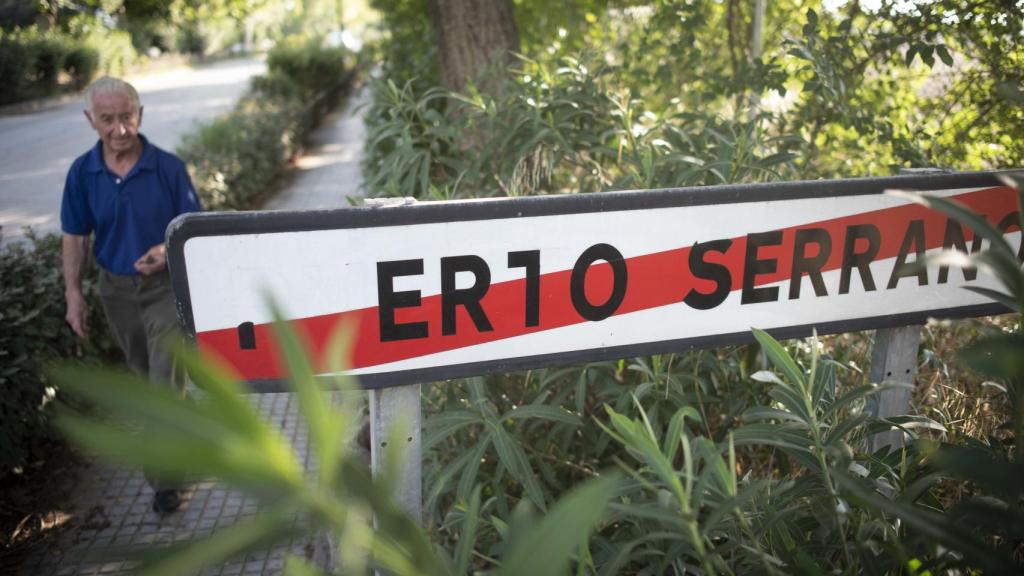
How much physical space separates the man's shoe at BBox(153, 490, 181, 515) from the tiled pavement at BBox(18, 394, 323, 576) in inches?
1.1

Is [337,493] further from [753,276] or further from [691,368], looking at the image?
[691,368]

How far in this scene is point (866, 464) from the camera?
1596 millimetres

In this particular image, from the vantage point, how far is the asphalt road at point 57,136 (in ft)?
31.7

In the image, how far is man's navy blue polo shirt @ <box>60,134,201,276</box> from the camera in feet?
10.6

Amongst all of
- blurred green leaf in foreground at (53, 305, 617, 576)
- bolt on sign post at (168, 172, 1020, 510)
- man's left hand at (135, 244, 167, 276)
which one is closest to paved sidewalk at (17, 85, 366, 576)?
man's left hand at (135, 244, 167, 276)

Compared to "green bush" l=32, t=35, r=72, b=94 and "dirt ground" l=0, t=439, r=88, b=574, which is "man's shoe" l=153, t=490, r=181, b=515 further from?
"green bush" l=32, t=35, r=72, b=94

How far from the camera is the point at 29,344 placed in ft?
11.2

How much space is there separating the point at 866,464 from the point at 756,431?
0.34 meters

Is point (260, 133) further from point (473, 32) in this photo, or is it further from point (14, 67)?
point (14, 67)

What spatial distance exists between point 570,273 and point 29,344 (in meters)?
3.00

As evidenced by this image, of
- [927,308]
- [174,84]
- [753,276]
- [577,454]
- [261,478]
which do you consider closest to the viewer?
[261,478]

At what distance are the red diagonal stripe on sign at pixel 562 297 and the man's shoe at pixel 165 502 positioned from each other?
7.51 feet

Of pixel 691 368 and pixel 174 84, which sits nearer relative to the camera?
pixel 691 368

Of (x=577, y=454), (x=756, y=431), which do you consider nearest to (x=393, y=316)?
(x=756, y=431)
